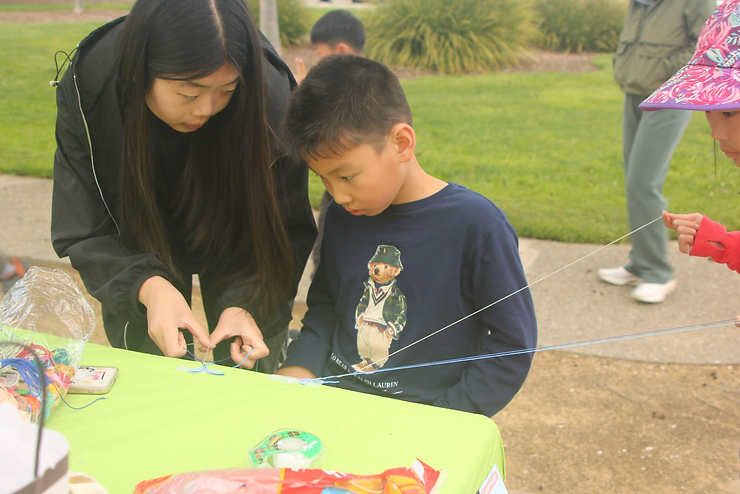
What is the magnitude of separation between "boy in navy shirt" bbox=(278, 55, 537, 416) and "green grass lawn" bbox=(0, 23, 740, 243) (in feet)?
10.5

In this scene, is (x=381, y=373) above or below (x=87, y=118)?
below

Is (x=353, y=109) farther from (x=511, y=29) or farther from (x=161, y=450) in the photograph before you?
(x=511, y=29)

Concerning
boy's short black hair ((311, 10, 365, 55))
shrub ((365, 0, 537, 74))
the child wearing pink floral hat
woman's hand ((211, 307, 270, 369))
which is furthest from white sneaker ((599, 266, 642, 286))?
shrub ((365, 0, 537, 74))

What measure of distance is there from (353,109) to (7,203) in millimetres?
4876

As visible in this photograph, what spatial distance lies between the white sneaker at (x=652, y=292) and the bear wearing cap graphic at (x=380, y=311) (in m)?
2.57

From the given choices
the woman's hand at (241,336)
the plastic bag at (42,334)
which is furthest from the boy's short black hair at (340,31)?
the plastic bag at (42,334)

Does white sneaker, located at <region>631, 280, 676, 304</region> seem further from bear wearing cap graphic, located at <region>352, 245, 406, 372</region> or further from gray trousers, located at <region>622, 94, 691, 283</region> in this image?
bear wearing cap graphic, located at <region>352, 245, 406, 372</region>

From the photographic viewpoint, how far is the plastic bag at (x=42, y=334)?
1.41m

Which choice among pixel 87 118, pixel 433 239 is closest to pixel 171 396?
pixel 433 239

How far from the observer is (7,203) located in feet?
18.4

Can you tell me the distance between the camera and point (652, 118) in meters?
3.78

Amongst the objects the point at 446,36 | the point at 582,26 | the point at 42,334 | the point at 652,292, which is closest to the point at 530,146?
the point at 652,292

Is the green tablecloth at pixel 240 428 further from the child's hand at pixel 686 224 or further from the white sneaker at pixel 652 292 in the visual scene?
the white sneaker at pixel 652 292

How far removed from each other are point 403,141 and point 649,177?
2552 mm
